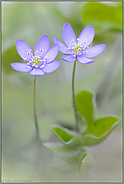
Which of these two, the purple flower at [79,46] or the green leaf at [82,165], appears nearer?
the purple flower at [79,46]

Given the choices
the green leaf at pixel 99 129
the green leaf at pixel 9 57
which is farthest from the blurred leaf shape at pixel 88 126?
the green leaf at pixel 9 57

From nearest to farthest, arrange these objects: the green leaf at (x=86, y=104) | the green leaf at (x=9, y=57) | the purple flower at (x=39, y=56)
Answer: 1. the purple flower at (x=39, y=56)
2. the green leaf at (x=86, y=104)
3. the green leaf at (x=9, y=57)

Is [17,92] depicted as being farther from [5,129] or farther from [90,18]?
[90,18]

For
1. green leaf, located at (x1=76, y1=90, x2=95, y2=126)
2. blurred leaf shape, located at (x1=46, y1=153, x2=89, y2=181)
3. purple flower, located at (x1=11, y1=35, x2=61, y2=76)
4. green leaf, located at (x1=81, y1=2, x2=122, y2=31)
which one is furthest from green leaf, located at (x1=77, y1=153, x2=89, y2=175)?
green leaf, located at (x1=81, y1=2, x2=122, y2=31)

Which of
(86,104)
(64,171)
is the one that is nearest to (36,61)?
(86,104)

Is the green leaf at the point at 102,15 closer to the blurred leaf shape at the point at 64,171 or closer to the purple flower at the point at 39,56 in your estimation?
the purple flower at the point at 39,56

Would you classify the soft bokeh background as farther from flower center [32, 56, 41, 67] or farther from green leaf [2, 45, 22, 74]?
flower center [32, 56, 41, 67]

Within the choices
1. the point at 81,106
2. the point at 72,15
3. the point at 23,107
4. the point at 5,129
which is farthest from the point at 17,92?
the point at 72,15
